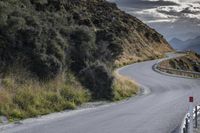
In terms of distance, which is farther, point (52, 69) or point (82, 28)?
point (82, 28)

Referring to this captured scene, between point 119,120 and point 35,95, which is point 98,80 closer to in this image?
point 35,95

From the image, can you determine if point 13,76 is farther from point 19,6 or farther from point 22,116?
point 19,6

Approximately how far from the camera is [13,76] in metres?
19.9

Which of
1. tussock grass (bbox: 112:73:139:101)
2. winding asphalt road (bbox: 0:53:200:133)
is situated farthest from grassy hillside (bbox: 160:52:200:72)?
winding asphalt road (bbox: 0:53:200:133)

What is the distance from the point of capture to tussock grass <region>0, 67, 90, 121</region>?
57.4 feet

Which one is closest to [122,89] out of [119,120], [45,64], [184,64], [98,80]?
[98,80]

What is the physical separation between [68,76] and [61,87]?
7.21 feet

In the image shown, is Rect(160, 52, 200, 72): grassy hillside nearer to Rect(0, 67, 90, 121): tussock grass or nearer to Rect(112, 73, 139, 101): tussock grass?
Rect(112, 73, 139, 101): tussock grass

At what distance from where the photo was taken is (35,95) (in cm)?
1925

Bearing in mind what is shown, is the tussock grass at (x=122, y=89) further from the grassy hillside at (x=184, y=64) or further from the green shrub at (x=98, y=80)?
the grassy hillside at (x=184, y=64)

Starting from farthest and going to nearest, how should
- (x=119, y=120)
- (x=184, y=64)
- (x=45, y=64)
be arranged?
(x=184, y=64) < (x=45, y=64) < (x=119, y=120)

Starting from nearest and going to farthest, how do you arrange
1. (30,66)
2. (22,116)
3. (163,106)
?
1. (22,116)
2. (30,66)
3. (163,106)

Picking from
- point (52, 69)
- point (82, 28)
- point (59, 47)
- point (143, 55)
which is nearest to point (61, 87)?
point (52, 69)

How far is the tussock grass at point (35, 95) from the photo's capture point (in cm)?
1750
